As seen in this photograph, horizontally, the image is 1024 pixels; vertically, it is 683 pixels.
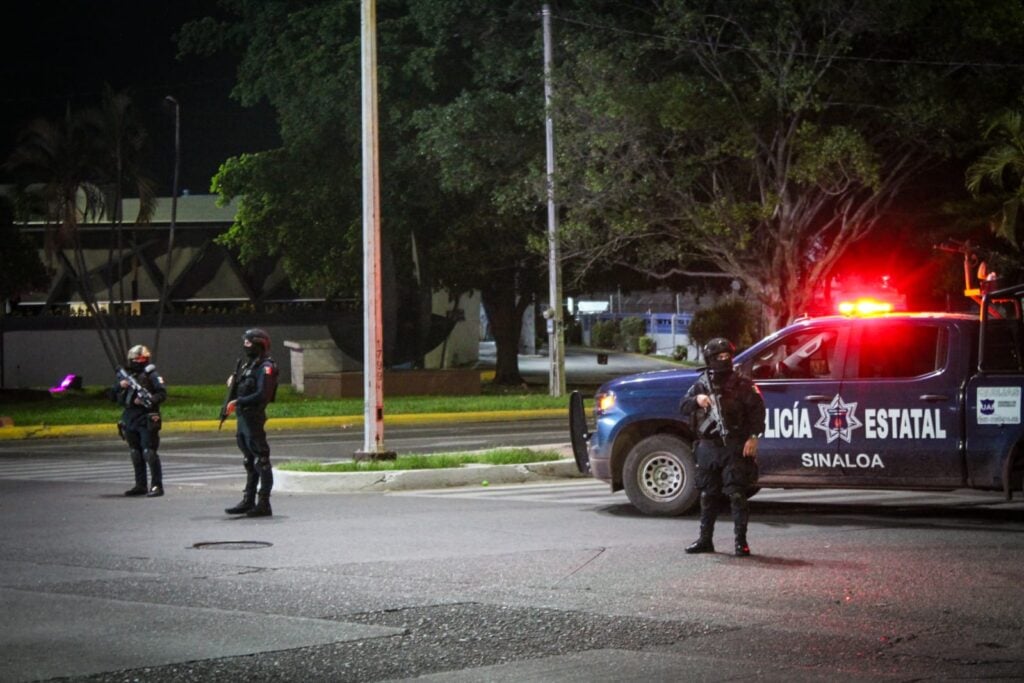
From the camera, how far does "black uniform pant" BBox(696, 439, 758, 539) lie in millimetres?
11484

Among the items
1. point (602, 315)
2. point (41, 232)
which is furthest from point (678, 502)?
point (602, 315)

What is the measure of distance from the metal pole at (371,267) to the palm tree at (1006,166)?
14.5 meters

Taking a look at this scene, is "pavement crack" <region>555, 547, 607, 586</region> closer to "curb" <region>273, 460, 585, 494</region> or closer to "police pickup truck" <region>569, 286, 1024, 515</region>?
"police pickup truck" <region>569, 286, 1024, 515</region>

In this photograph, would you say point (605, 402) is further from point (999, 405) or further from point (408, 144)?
point (408, 144)

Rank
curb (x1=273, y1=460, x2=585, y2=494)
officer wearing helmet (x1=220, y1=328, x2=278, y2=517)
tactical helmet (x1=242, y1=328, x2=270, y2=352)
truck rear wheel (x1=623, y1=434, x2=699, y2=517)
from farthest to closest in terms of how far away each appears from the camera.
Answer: curb (x1=273, y1=460, x2=585, y2=494)
tactical helmet (x1=242, y1=328, x2=270, y2=352)
officer wearing helmet (x1=220, y1=328, x2=278, y2=517)
truck rear wheel (x1=623, y1=434, x2=699, y2=517)

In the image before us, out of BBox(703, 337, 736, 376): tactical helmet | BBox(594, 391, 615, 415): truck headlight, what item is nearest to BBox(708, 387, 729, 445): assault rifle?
BBox(703, 337, 736, 376): tactical helmet

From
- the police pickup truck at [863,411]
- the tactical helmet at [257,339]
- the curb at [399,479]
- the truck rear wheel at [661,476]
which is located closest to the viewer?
the police pickup truck at [863,411]

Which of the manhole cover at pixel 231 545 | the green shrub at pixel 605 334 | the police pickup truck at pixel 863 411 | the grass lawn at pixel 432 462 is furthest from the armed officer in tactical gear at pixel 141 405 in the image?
the green shrub at pixel 605 334

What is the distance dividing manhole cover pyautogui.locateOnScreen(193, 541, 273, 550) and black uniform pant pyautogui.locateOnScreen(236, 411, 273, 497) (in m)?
1.81

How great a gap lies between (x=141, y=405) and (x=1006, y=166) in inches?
805

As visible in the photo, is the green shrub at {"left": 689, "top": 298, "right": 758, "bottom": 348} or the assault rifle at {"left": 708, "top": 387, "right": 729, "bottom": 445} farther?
the green shrub at {"left": 689, "top": 298, "right": 758, "bottom": 348}

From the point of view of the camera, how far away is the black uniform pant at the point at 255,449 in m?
14.3

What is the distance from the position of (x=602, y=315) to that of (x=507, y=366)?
62.4 metres

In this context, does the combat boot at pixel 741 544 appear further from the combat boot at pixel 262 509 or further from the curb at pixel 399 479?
the curb at pixel 399 479
